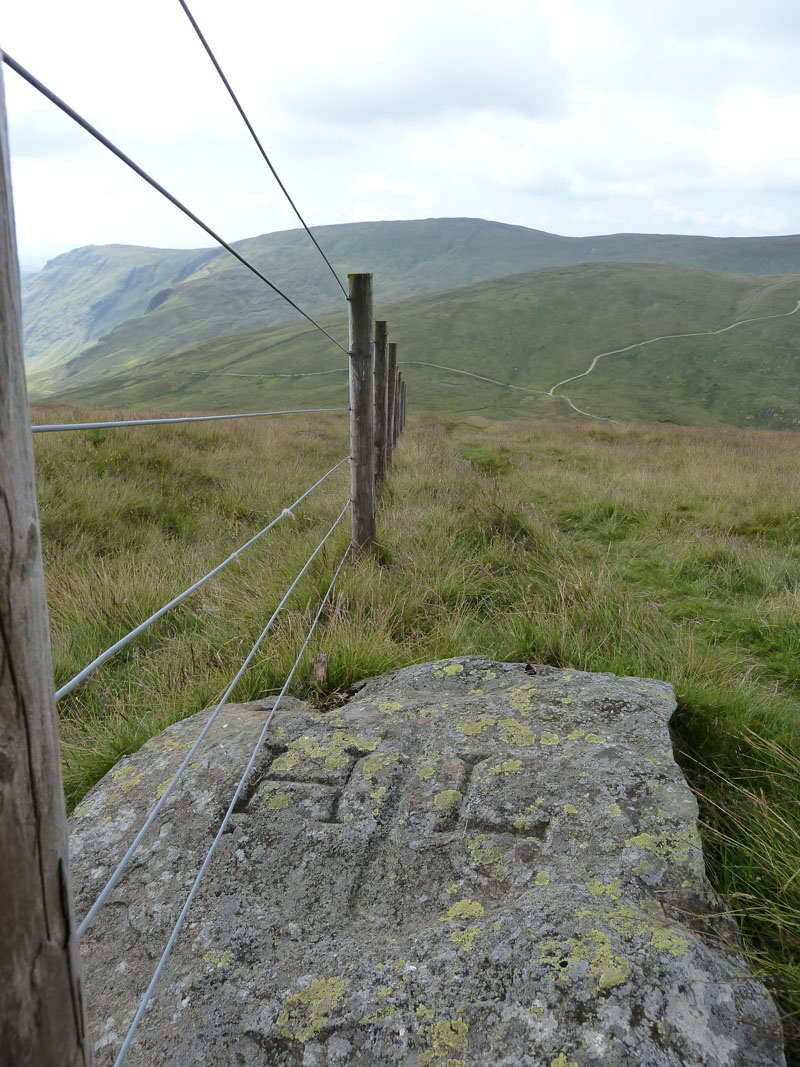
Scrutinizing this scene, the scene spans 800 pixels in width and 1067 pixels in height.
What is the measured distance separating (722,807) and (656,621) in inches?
81.2

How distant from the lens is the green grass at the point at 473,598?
8.02 feet

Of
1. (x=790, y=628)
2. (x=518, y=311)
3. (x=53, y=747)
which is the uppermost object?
(x=518, y=311)

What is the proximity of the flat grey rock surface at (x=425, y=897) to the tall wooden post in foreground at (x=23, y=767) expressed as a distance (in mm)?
709

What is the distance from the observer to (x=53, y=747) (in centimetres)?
87

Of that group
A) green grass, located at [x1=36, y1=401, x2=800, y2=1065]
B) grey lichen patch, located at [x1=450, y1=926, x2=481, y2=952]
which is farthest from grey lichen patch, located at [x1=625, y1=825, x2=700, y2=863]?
grey lichen patch, located at [x1=450, y1=926, x2=481, y2=952]

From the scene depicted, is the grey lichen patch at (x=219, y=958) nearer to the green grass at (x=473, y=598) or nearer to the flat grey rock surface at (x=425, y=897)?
the flat grey rock surface at (x=425, y=897)

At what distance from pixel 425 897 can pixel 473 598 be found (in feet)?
9.67

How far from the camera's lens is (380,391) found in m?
7.27

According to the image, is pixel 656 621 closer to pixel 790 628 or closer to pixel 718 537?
pixel 790 628

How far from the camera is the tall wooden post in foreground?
0.77m

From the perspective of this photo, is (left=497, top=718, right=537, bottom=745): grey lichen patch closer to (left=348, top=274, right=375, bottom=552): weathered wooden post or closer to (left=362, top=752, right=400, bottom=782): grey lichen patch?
(left=362, top=752, right=400, bottom=782): grey lichen patch

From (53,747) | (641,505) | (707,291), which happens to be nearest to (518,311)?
(707,291)

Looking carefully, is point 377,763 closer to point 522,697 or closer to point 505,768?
point 505,768

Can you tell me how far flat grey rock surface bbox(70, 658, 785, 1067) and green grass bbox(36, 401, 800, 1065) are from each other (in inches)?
9.8
